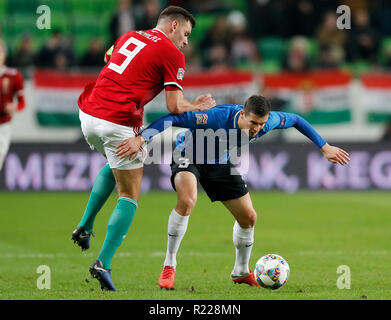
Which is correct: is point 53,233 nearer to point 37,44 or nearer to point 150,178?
Answer: point 150,178

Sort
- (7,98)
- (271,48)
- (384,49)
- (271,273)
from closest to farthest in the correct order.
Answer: (271,273) < (7,98) < (271,48) < (384,49)

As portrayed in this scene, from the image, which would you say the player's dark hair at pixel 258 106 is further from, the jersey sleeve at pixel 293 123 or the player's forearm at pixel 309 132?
the player's forearm at pixel 309 132

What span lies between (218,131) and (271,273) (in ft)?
4.07

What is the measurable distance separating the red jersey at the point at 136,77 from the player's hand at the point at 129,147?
188mm

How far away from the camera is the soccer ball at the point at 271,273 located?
20.2 feet

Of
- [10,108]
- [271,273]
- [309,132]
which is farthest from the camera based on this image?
[10,108]

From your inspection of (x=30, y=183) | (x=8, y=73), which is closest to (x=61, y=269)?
(x=8, y=73)

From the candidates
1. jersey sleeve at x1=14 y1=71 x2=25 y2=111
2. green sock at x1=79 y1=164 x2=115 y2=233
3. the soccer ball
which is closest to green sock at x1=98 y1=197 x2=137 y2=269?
green sock at x1=79 y1=164 x2=115 y2=233

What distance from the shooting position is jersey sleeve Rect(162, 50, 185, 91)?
5953 mm

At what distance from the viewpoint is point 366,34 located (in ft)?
55.8

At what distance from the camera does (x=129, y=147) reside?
590cm

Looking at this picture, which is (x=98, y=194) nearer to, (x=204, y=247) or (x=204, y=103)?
(x=204, y=103)

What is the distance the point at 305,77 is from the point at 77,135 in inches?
192

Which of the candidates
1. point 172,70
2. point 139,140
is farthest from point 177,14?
point 139,140
